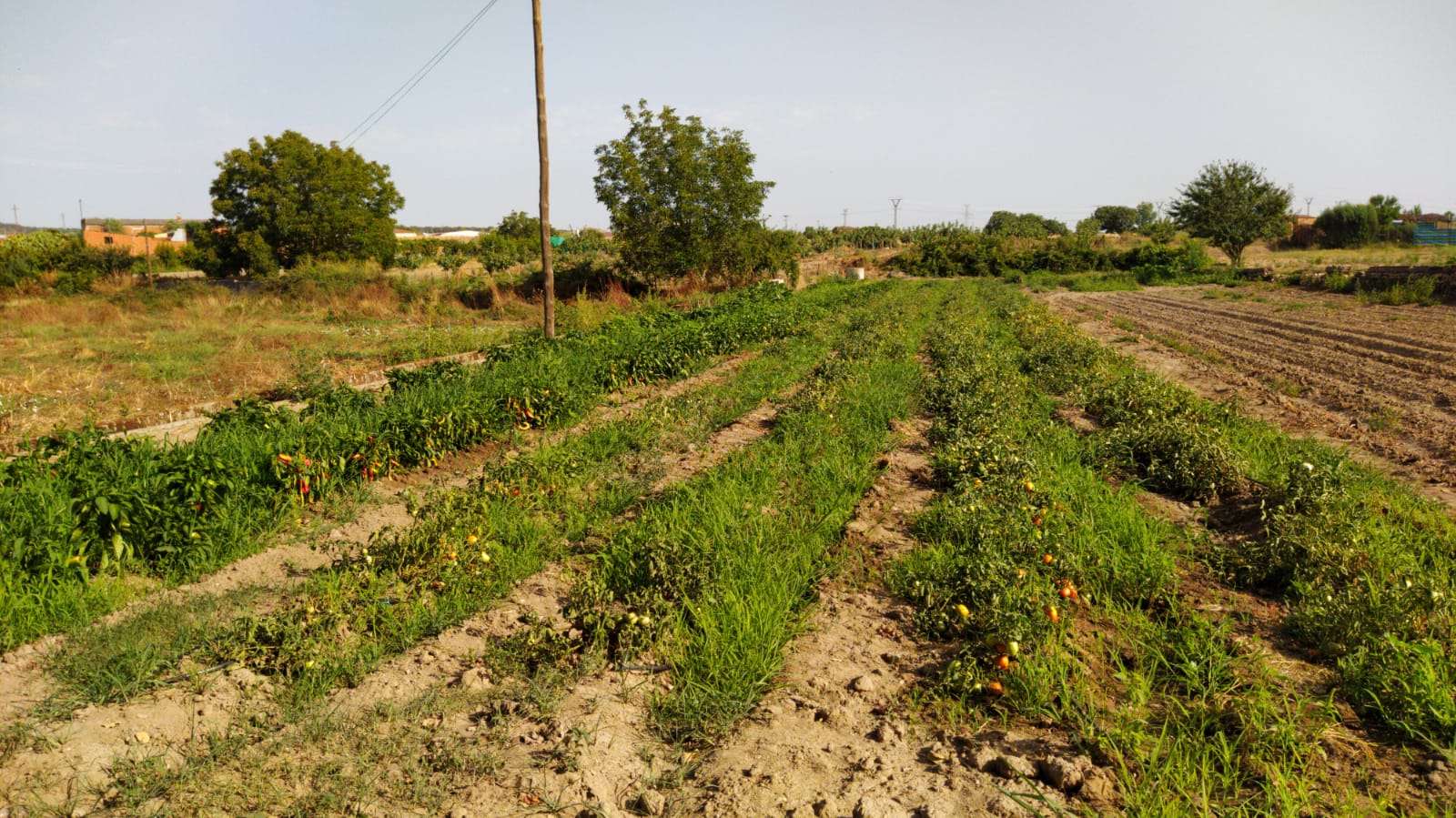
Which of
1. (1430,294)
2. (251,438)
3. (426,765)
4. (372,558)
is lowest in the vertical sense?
(426,765)

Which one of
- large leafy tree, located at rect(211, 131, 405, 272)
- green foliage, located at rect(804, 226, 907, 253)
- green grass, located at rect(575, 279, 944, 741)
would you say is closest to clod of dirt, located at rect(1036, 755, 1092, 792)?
green grass, located at rect(575, 279, 944, 741)

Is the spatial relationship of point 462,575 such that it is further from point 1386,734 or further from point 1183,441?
point 1183,441

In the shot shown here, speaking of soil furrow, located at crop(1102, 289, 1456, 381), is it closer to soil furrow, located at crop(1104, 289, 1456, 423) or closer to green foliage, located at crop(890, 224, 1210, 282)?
soil furrow, located at crop(1104, 289, 1456, 423)

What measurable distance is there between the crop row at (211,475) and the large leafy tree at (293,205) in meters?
29.8

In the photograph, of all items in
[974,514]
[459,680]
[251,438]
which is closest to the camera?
[459,680]

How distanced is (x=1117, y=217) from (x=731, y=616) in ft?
372

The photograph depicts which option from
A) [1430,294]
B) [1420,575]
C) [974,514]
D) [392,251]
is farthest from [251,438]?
[392,251]

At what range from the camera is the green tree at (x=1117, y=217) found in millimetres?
101188

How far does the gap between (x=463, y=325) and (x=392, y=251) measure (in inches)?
882

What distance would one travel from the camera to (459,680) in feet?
11.2

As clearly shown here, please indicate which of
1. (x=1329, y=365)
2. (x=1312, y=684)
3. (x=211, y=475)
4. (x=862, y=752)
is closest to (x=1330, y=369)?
(x=1329, y=365)

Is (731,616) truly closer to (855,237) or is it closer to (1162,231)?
(1162,231)

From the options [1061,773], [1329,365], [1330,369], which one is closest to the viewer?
[1061,773]

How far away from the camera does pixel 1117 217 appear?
102m
